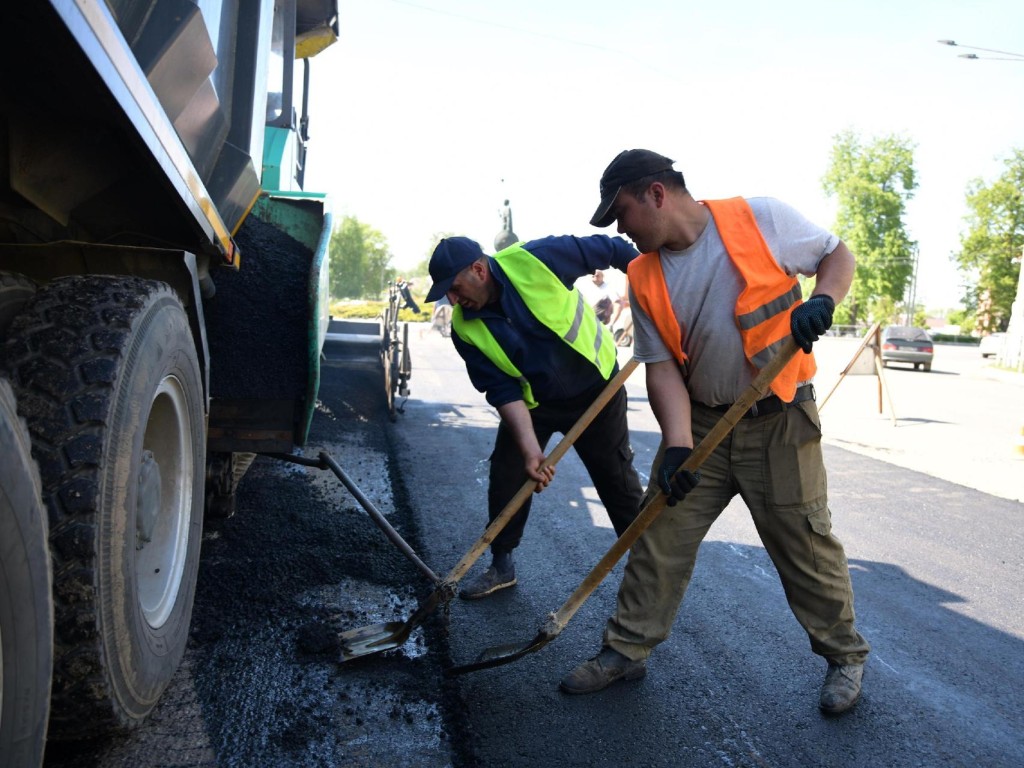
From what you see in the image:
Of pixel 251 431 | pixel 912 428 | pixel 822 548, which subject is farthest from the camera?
pixel 912 428

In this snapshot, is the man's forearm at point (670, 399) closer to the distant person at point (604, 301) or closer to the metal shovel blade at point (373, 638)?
the metal shovel blade at point (373, 638)

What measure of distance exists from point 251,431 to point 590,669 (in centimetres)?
172

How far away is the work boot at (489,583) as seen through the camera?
3.95 meters

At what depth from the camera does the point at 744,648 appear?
11.3 ft

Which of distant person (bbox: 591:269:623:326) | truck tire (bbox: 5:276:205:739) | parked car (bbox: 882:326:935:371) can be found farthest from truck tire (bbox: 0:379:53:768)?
parked car (bbox: 882:326:935:371)

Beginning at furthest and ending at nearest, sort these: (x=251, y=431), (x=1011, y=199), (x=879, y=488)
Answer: (x=1011, y=199) → (x=879, y=488) → (x=251, y=431)

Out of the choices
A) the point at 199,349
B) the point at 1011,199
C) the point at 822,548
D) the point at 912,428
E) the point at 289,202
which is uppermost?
the point at 1011,199

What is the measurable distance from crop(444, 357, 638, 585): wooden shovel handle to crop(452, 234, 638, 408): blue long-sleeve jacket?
0.19 metres

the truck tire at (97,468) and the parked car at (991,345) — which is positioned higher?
the truck tire at (97,468)

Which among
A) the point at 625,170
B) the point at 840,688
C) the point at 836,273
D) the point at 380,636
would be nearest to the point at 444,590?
the point at 380,636

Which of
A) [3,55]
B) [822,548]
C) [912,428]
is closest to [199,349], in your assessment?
[3,55]

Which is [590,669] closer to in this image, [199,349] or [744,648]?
[744,648]

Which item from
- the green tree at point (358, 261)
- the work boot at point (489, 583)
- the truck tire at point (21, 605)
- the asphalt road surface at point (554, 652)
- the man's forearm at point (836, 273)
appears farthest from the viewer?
the green tree at point (358, 261)

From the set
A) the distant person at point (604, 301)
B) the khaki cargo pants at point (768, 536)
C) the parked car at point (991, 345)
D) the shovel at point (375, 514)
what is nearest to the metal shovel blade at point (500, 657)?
the khaki cargo pants at point (768, 536)
